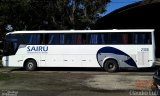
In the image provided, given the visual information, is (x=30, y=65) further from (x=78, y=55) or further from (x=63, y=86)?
(x=63, y=86)

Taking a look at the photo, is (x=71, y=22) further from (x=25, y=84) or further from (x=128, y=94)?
(x=128, y=94)

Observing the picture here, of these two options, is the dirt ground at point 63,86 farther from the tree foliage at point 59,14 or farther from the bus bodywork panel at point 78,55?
the tree foliage at point 59,14

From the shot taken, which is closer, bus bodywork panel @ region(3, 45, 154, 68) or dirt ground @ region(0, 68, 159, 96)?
dirt ground @ region(0, 68, 159, 96)

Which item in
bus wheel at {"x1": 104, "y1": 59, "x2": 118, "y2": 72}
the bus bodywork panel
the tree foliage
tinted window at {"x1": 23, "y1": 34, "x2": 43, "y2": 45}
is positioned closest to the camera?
the bus bodywork panel

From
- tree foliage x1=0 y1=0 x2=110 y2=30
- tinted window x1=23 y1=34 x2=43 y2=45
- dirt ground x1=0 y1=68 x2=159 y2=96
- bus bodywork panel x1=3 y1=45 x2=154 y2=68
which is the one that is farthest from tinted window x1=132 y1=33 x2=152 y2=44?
tree foliage x1=0 y1=0 x2=110 y2=30

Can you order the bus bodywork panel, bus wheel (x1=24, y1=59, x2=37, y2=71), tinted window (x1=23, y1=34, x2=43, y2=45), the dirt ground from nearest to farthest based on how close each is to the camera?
the dirt ground → the bus bodywork panel → tinted window (x1=23, y1=34, x2=43, y2=45) → bus wheel (x1=24, y1=59, x2=37, y2=71)

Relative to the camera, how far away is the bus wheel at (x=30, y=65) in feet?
86.4

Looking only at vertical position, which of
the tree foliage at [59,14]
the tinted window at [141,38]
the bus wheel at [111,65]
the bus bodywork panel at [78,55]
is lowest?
the bus wheel at [111,65]

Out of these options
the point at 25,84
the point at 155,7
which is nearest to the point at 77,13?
the point at 155,7

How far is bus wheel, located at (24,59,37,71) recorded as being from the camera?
2634 cm

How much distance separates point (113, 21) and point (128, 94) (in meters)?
30.9

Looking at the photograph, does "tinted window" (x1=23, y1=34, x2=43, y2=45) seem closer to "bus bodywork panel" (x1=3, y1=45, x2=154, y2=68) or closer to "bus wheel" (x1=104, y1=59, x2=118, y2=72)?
"bus bodywork panel" (x1=3, y1=45, x2=154, y2=68)

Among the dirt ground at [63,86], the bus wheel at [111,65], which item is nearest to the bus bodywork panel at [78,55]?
the bus wheel at [111,65]

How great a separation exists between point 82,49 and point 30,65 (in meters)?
3.72
